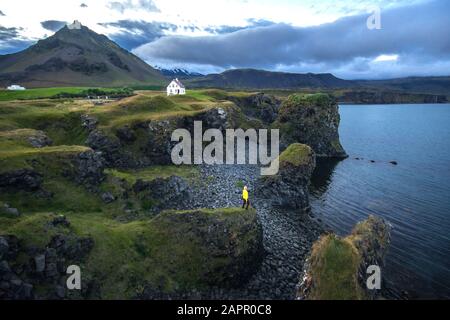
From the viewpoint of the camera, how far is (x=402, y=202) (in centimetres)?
6219

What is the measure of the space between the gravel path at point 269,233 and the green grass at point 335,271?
7.97 m

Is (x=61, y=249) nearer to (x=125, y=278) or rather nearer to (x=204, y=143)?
(x=125, y=278)

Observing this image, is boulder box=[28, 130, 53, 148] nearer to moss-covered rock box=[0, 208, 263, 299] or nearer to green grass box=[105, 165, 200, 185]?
green grass box=[105, 165, 200, 185]

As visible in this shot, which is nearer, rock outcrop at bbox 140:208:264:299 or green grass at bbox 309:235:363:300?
green grass at bbox 309:235:363:300

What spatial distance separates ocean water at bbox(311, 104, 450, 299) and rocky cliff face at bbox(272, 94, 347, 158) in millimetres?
8079

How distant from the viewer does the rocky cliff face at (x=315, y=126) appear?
107 m

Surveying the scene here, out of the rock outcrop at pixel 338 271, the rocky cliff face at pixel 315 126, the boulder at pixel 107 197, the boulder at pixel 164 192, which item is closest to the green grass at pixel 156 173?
the boulder at pixel 164 192

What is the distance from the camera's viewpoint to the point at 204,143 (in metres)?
79.1

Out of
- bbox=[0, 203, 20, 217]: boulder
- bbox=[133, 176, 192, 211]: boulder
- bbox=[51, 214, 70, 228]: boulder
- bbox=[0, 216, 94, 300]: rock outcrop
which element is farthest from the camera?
bbox=[133, 176, 192, 211]: boulder

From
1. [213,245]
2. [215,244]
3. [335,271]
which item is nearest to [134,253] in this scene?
[213,245]

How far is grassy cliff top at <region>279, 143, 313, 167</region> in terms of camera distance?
60719mm
